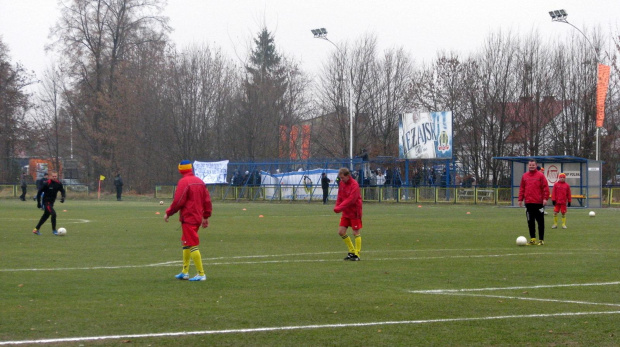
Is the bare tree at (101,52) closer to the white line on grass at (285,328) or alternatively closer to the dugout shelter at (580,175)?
the dugout shelter at (580,175)

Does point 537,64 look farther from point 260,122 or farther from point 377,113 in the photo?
point 260,122

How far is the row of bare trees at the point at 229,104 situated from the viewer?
2384 inches

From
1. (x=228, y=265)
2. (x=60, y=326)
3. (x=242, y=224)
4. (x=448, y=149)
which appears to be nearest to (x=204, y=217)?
(x=228, y=265)

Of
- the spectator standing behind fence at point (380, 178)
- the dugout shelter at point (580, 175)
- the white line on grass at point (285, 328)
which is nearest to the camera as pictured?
the white line on grass at point (285, 328)

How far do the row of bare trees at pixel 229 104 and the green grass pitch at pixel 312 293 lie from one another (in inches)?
1584

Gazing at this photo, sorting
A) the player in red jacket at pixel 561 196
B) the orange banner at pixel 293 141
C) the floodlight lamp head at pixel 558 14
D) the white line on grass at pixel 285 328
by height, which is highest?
the floodlight lamp head at pixel 558 14

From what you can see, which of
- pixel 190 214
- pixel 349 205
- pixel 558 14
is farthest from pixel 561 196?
pixel 558 14

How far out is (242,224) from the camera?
28344 mm

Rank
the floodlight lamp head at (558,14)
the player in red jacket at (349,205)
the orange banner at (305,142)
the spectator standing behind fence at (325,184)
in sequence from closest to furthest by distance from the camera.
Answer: the player in red jacket at (349,205), the spectator standing behind fence at (325,184), the floodlight lamp head at (558,14), the orange banner at (305,142)

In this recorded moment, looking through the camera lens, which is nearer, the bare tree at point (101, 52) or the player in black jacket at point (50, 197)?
the player in black jacket at point (50, 197)

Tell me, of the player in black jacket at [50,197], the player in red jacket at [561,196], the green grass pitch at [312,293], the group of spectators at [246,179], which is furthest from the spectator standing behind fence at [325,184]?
the green grass pitch at [312,293]

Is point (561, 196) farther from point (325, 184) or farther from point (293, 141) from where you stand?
point (293, 141)

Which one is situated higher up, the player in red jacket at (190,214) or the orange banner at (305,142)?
the orange banner at (305,142)

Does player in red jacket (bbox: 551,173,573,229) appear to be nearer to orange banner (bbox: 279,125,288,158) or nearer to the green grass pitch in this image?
the green grass pitch
